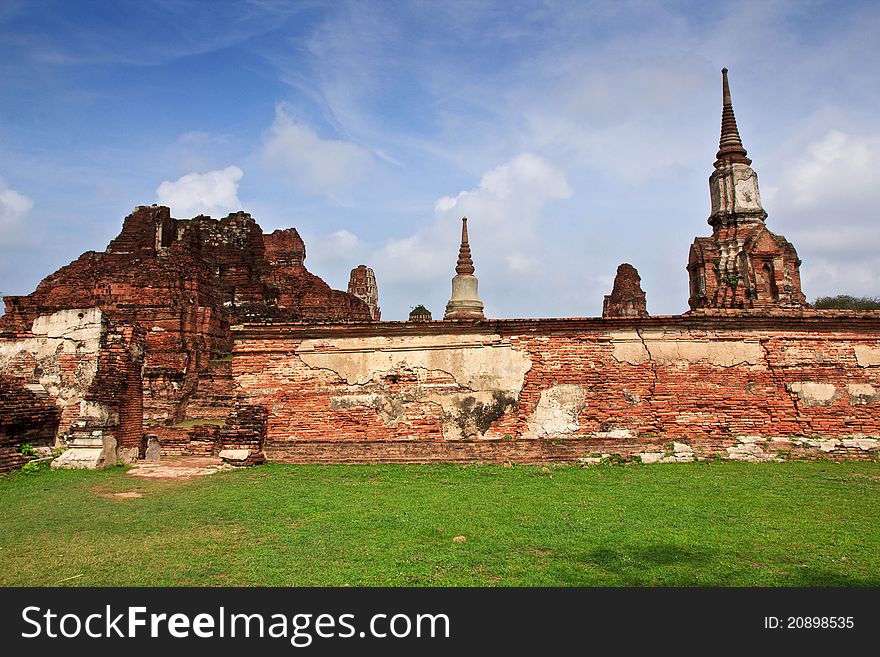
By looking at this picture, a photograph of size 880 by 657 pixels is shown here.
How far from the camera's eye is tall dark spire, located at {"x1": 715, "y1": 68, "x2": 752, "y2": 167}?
17.9 m

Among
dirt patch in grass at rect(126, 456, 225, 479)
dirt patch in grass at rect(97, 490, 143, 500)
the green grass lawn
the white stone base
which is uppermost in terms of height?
the white stone base

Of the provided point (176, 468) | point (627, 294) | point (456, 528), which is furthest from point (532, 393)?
point (627, 294)

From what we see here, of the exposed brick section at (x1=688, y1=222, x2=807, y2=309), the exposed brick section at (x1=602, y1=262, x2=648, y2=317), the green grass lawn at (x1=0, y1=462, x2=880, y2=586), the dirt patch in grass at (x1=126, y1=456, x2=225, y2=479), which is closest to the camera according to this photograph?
the green grass lawn at (x1=0, y1=462, x2=880, y2=586)

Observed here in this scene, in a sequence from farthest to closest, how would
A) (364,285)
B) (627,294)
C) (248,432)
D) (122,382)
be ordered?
1. (364,285)
2. (627,294)
3. (122,382)
4. (248,432)

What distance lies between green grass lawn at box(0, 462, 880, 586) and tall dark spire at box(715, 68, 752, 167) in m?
10.6

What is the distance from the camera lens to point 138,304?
21859 millimetres

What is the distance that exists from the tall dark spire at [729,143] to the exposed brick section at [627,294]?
11468 mm

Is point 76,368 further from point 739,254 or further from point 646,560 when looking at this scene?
point 739,254

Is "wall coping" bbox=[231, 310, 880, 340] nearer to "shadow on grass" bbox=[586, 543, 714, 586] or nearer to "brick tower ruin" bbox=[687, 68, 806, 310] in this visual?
"brick tower ruin" bbox=[687, 68, 806, 310]

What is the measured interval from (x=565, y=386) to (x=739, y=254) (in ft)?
28.2

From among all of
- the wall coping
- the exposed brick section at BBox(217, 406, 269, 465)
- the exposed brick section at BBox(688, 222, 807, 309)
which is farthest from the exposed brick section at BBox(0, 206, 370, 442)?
the exposed brick section at BBox(688, 222, 807, 309)

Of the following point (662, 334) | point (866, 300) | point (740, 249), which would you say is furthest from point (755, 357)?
point (866, 300)

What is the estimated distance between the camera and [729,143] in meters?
18.0
